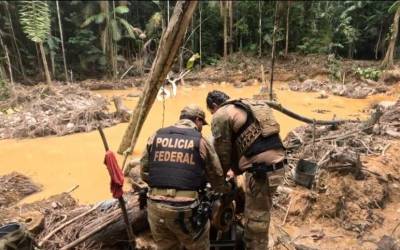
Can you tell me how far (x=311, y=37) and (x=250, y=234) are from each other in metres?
17.9

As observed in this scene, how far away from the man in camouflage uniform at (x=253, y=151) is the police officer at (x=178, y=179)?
469 millimetres

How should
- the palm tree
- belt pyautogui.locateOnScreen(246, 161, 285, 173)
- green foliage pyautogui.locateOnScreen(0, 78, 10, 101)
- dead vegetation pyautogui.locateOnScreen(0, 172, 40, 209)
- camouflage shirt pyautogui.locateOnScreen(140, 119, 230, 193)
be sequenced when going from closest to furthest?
camouflage shirt pyautogui.locateOnScreen(140, 119, 230, 193) → belt pyautogui.locateOnScreen(246, 161, 285, 173) → dead vegetation pyautogui.locateOnScreen(0, 172, 40, 209) → green foliage pyautogui.locateOnScreen(0, 78, 10, 101) → the palm tree

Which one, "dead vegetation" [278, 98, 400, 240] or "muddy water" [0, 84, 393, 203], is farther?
"muddy water" [0, 84, 393, 203]

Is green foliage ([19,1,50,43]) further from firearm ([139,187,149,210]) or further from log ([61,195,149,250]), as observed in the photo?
firearm ([139,187,149,210])

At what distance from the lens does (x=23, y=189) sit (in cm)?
626

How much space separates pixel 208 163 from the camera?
327 cm

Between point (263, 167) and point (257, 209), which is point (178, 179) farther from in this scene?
point (257, 209)

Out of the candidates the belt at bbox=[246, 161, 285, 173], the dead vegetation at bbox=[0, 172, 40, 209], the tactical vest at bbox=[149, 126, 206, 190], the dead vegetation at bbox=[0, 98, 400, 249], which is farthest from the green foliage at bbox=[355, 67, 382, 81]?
the tactical vest at bbox=[149, 126, 206, 190]

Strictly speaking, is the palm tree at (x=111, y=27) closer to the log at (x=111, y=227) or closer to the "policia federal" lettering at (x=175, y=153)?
the log at (x=111, y=227)

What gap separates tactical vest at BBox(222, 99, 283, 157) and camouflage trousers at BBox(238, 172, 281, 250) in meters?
0.28

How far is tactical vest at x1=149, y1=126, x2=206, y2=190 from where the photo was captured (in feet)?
10.2

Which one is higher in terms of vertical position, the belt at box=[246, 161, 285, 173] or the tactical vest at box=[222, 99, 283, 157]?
the tactical vest at box=[222, 99, 283, 157]

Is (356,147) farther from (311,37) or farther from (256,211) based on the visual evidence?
(311,37)

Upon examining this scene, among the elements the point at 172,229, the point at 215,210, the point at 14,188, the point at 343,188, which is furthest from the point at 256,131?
the point at 14,188
